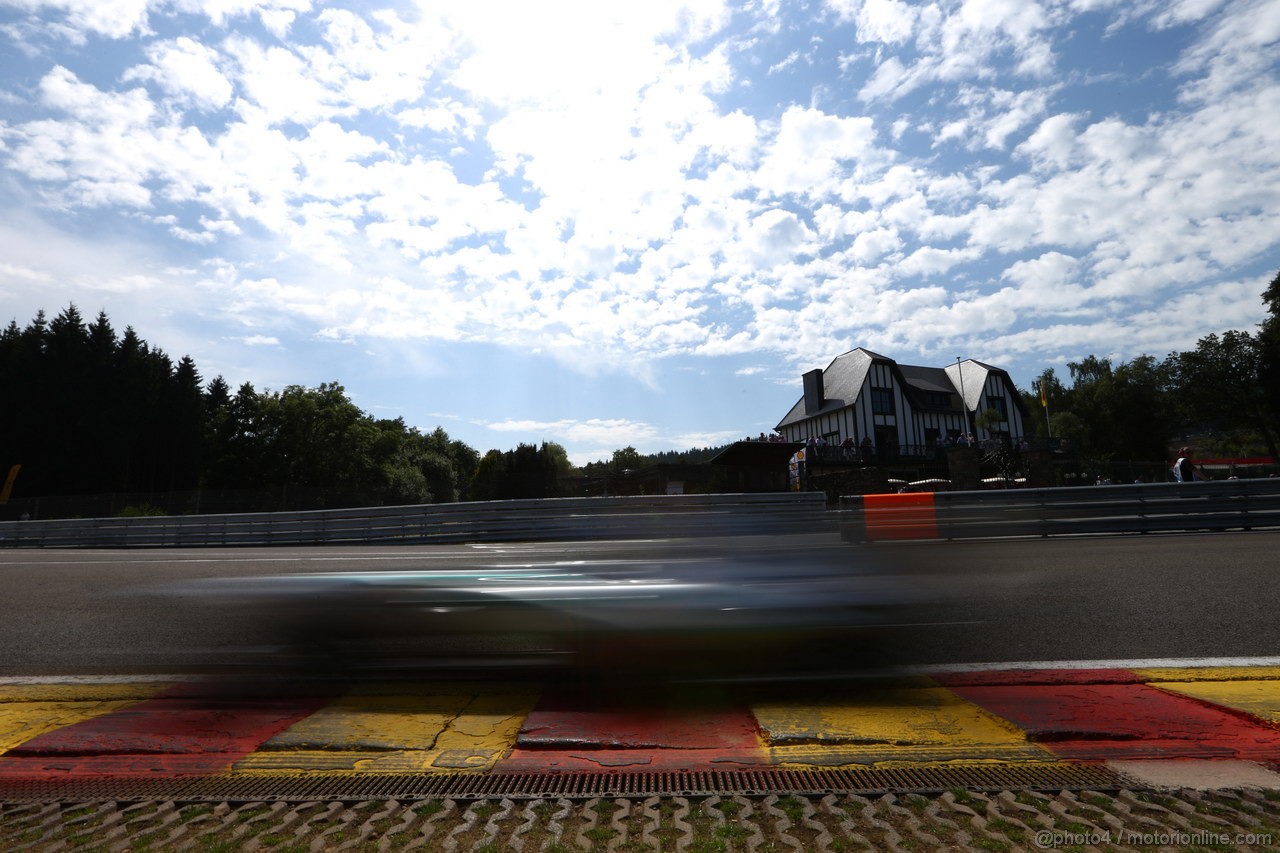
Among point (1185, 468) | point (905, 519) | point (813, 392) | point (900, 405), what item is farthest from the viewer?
point (813, 392)

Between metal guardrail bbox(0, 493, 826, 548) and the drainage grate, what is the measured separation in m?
12.8

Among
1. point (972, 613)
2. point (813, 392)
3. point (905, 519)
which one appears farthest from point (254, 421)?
point (972, 613)

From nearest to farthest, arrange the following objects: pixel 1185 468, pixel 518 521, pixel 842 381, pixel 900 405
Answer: pixel 1185 468
pixel 518 521
pixel 900 405
pixel 842 381

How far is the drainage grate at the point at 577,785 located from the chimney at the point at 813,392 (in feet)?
149

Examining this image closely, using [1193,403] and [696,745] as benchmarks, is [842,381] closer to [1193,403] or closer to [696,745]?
[1193,403]

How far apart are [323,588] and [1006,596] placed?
5817 mm

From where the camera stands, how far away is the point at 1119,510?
11617mm

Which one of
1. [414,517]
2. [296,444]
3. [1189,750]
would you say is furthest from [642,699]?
[296,444]

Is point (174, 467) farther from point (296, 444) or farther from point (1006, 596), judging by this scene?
point (1006, 596)

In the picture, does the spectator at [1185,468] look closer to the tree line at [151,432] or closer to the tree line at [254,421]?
the tree line at [254,421]

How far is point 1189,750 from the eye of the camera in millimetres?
2984

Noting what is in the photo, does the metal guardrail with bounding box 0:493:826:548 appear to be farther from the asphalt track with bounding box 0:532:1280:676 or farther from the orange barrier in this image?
the asphalt track with bounding box 0:532:1280:676

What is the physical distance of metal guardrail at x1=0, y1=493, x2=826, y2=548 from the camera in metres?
16.3

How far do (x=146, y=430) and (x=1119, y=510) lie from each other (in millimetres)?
68024
